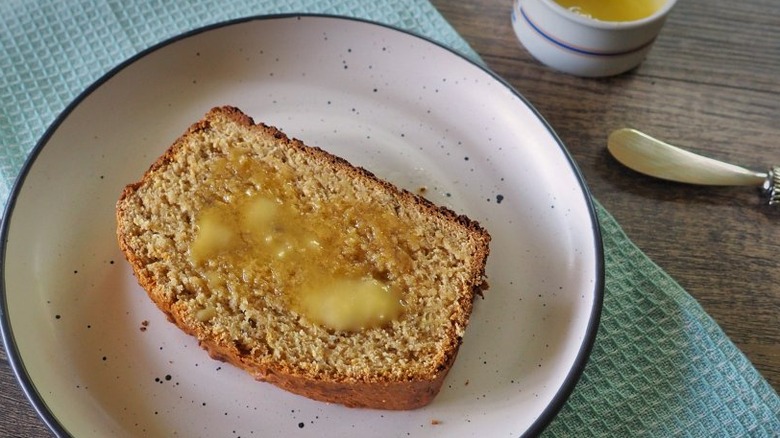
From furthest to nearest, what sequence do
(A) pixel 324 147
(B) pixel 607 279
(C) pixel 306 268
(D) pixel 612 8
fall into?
1. (D) pixel 612 8
2. (A) pixel 324 147
3. (B) pixel 607 279
4. (C) pixel 306 268

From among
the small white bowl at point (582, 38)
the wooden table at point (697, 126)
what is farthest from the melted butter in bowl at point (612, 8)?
the wooden table at point (697, 126)

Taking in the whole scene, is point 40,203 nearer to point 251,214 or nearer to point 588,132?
point 251,214

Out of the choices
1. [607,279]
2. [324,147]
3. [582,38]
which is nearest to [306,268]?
[324,147]

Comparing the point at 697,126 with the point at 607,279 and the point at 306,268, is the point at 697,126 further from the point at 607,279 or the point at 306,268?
the point at 306,268

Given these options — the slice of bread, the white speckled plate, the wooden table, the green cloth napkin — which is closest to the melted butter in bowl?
the wooden table

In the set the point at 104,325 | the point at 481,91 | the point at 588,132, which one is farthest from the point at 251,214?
the point at 588,132

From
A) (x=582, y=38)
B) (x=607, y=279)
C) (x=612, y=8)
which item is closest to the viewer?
(x=607, y=279)

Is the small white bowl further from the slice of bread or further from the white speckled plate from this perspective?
the slice of bread

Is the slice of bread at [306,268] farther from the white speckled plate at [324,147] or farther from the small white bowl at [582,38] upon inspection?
the small white bowl at [582,38]
